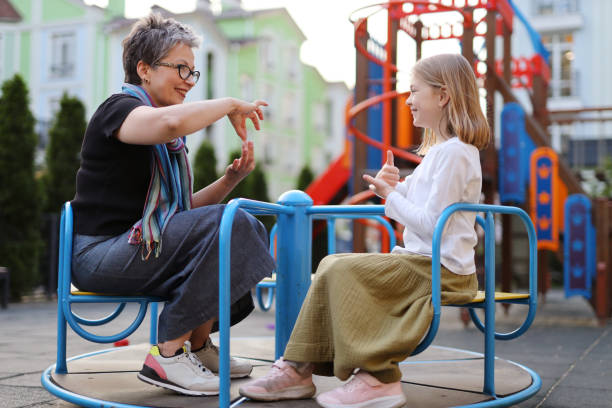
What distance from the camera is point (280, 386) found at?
2297mm

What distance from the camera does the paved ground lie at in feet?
9.91

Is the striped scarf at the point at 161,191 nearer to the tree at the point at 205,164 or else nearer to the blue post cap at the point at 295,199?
the blue post cap at the point at 295,199

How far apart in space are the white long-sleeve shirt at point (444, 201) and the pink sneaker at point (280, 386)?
0.55 meters

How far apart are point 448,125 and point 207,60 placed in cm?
2399

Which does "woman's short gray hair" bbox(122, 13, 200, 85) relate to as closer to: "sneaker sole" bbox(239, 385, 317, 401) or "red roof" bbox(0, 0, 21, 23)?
"sneaker sole" bbox(239, 385, 317, 401)

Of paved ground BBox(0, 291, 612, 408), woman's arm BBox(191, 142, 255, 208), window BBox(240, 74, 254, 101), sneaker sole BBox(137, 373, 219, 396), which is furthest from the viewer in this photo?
window BBox(240, 74, 254, 101)

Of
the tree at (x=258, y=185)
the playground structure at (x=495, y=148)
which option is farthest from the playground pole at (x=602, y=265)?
the tree at (x=258, y=185)

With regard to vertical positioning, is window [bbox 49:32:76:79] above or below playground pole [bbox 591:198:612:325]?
above

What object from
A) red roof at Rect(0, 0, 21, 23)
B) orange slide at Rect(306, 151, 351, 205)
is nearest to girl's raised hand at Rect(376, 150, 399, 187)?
orange slide at Rect(306, 151, 351, 205)

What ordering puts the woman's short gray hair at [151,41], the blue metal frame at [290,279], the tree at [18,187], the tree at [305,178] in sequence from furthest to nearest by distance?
the tree at [305,178], the tree at [18,187], the woman's short gray hair at [151,41], the blue metal frame at [290,279]

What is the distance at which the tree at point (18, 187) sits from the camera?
8898 millimetres

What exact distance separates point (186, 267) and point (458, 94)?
43.0 inches

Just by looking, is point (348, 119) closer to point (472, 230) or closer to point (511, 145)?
point (511, 145)

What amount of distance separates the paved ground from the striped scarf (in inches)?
33.6
